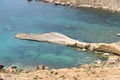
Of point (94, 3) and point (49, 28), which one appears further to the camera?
point (94, 3)

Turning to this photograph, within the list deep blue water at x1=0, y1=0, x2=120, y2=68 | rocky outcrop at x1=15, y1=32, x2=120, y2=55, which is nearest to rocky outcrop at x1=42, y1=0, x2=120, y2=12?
deep blue water at x1=0, y1=0, x2=120, y2=68

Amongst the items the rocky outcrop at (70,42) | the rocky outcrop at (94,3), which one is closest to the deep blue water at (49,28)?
the rocky outcrop at (70,42)

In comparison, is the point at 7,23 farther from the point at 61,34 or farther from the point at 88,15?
the point at 88,15

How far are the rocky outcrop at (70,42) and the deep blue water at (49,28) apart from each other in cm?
110

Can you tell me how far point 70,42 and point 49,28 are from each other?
30.4 ft

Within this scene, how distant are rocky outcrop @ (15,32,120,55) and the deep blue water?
1.10 metres

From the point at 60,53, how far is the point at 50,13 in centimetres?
2368

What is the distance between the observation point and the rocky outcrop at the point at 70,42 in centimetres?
4700

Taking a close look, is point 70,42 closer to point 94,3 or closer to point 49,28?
point 49,28

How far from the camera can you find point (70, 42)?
49469 millimetres

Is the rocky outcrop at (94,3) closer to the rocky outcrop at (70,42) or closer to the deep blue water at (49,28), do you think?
the deep blue water at (49,28)

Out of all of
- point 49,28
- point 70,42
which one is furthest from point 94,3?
point 70,42

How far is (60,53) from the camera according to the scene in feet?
149

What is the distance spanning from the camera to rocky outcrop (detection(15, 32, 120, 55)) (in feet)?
154
